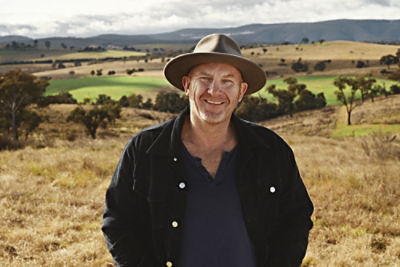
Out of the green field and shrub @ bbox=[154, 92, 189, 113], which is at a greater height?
the green field

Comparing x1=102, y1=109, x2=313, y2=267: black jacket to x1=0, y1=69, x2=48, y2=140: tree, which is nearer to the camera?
x1=102, y1=109, x2=313, y2=267: black jacket

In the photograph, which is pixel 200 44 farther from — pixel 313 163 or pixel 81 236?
pixel 313 163

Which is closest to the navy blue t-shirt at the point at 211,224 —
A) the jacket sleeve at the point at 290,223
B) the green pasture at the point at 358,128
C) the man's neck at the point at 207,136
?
the man's neck at the point at 207,136

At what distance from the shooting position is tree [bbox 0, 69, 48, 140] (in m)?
40.0

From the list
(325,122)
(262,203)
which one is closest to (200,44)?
(262,203)

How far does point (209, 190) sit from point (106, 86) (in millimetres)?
108187

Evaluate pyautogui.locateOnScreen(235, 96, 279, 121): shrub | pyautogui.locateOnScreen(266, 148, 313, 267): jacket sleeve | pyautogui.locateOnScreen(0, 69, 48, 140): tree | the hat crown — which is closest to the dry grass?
pyautogui.locateOnScreen(266, 148, 313, 267): jacket sleeve

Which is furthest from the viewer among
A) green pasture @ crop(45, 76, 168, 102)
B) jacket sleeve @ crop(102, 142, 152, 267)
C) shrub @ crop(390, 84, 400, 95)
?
green pasture @ crop(45, 76, 168, 102)

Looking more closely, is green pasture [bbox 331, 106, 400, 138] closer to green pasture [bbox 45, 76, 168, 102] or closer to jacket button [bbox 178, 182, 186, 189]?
jacket button [bbox 178, 182, 186, 189]

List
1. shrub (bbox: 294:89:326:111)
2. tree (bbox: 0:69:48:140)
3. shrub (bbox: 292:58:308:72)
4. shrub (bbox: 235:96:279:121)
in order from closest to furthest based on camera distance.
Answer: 1. tree (bbox: 0:69:48:140)
2. shrub (bbox: 235:96:279:121)
3. shrub (bbox: 294:89:326:111)
4. shrub (bbox: 292:58:308:72)

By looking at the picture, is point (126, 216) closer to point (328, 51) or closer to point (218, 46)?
point (218, 46)

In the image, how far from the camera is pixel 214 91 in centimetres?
234

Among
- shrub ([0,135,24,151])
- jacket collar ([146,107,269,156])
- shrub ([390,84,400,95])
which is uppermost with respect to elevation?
jacket collar ([146,107,269,156])

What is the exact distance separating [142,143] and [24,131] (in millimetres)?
48343
